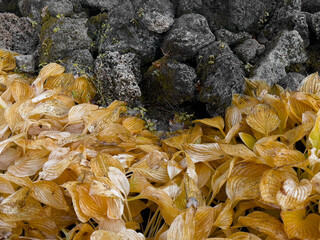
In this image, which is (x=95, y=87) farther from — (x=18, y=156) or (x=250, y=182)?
(x=250, y=182)

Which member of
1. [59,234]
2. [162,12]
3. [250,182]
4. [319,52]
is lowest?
[59,234]

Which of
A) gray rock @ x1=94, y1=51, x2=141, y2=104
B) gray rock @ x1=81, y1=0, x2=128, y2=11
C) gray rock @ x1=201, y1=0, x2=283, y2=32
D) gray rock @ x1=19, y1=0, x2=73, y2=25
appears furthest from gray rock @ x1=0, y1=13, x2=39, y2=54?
gray rock @ x1=201, y1=0, x2=283, y2=32

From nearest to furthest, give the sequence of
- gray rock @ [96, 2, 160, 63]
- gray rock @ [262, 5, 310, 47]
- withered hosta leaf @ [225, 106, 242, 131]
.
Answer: withered hosta leaf @ [225, 106, 242, 131] → gray rock @ [262, 5, 310, 47] → gray rock @ [96, 2, 160, 63]

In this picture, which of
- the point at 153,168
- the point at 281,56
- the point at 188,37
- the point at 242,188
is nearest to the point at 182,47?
the point at 188,37

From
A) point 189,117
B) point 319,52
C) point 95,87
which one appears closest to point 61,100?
point 95,87

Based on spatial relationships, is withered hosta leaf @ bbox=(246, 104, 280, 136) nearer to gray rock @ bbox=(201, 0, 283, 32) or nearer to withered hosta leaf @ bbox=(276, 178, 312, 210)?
withered hosta leaf @ bbox=(276, 178, 312, 210)

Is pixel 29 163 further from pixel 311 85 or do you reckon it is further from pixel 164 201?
pixel 311 85

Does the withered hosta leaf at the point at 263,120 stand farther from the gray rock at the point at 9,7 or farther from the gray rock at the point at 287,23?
the gray rock at the point at 9,7
